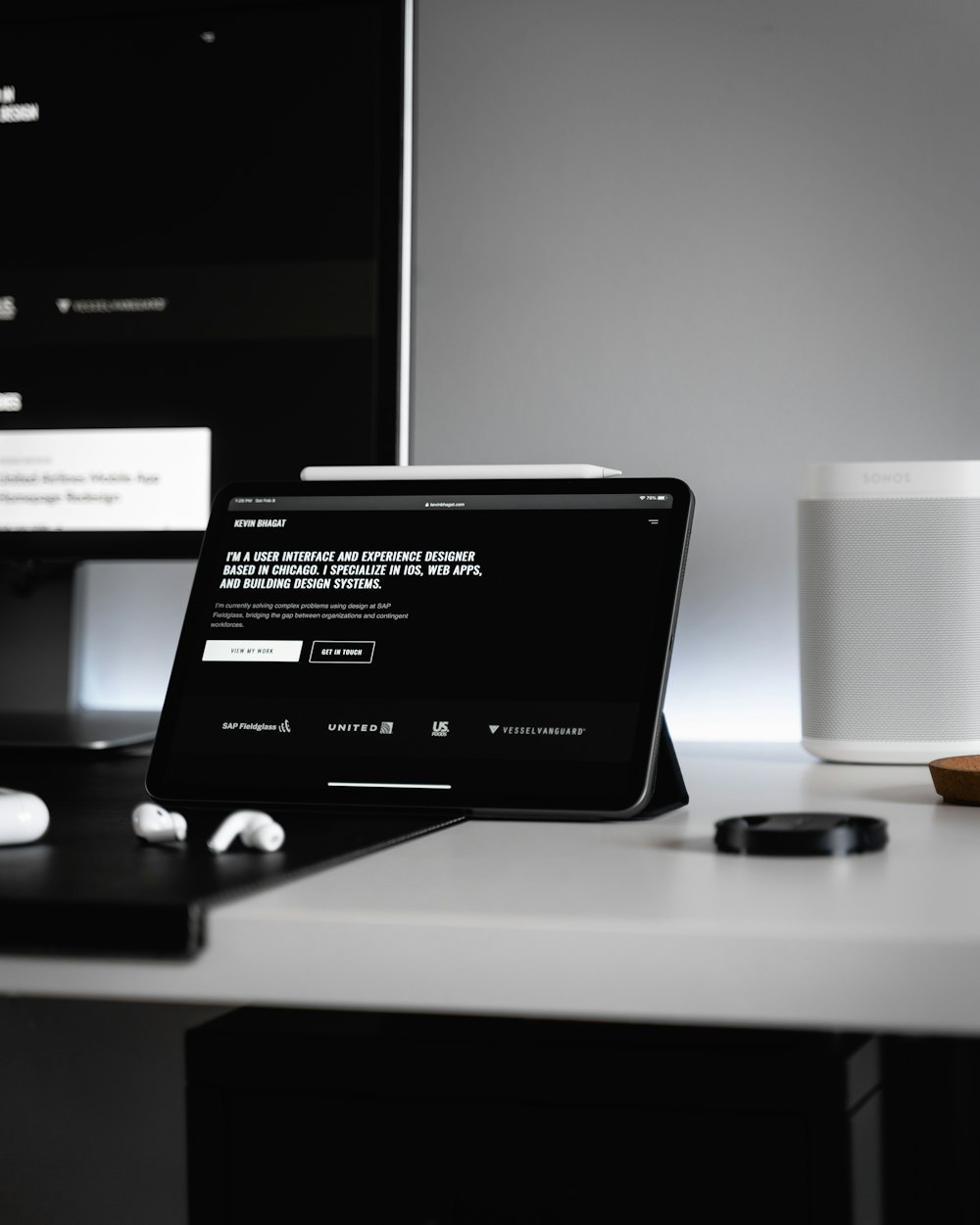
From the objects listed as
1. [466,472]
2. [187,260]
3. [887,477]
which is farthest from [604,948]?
[187,260]

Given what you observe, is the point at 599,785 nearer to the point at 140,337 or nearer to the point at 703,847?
the point at 703,847

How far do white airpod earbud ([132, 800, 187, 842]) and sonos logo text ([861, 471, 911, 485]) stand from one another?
0.52 metres

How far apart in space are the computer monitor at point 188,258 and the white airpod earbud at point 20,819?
0.45m

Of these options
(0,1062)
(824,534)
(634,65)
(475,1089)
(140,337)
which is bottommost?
(0,1062)

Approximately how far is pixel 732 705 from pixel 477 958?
70 cm

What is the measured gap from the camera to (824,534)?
0.91 meters

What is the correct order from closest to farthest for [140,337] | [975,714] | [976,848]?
[976,848] < [975,714] < [140,337]

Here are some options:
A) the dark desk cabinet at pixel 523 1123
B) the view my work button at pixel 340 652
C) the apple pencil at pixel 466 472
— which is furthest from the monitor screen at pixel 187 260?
the dark desk cabinet at pixel 523 1123

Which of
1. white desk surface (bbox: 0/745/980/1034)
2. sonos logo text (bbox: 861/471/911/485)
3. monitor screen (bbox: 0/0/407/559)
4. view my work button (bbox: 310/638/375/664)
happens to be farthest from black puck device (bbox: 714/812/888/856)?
monitor screen (bbox: 0/0/407/559)

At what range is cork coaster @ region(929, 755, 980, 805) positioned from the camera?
688 mm

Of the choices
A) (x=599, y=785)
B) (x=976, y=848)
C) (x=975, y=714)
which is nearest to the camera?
(x=976, y=848)

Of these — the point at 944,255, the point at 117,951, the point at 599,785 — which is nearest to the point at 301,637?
the point at 599,785

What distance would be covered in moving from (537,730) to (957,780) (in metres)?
0.21

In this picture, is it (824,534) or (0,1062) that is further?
(0,1062)
